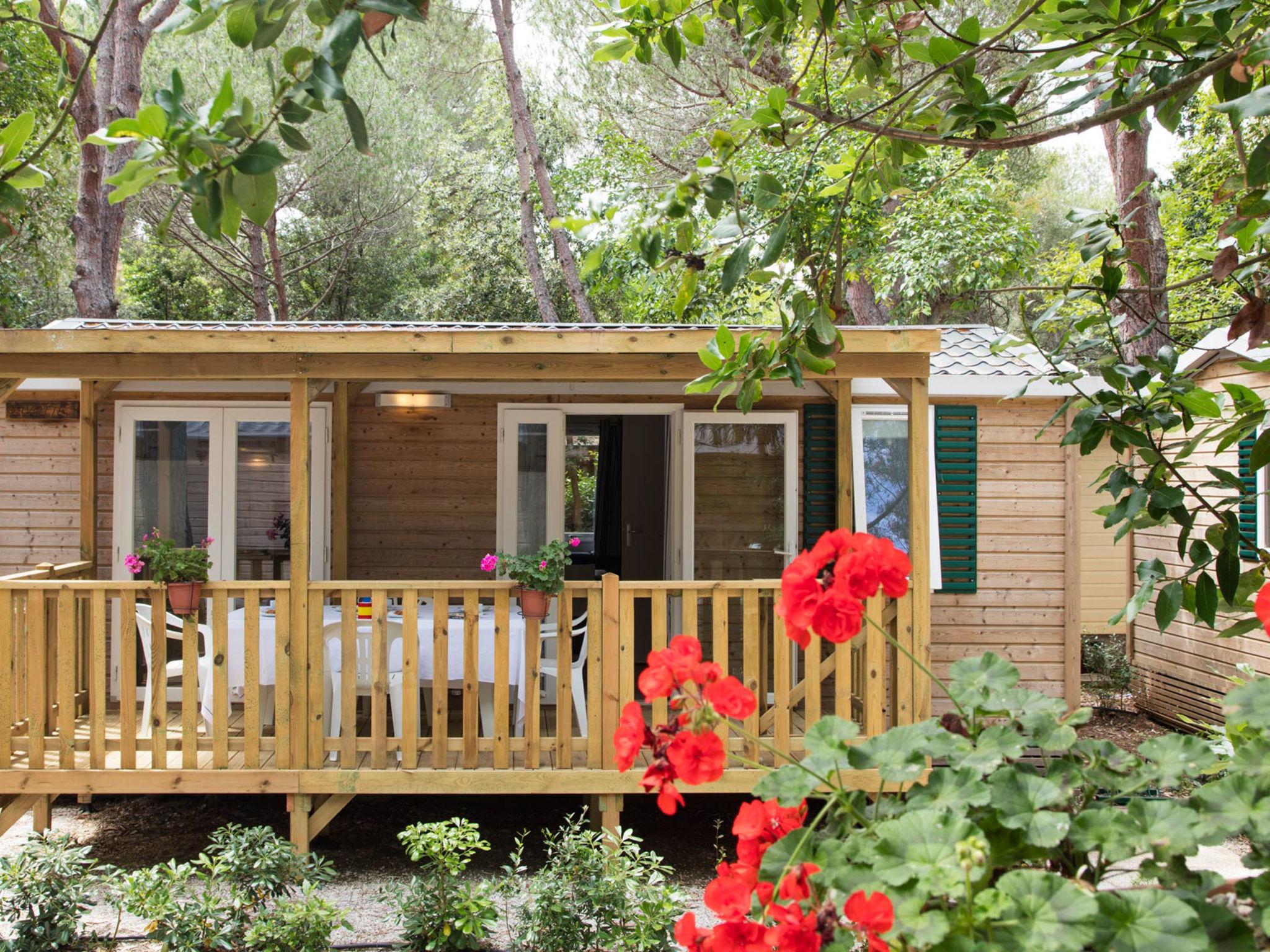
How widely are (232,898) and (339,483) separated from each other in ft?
10.8

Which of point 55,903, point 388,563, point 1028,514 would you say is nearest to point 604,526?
point 388,563

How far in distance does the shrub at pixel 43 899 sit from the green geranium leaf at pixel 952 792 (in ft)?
12.2

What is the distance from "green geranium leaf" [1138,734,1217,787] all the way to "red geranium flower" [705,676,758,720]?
1.57 ft

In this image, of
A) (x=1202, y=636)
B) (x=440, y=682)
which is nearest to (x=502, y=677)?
(x=440, y=682)

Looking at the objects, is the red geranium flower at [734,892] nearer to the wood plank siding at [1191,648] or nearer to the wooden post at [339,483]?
the wooden post at [339,483]

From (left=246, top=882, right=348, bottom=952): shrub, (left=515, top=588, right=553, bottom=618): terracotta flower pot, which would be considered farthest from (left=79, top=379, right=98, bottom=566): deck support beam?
(left=246, top=882, right=348, bottom=952): shrub

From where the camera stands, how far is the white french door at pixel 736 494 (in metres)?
6.40

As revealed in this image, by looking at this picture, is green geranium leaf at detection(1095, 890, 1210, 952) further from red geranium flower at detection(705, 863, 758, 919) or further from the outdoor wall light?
the outdoor wall light

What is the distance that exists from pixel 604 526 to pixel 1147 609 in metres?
4.91

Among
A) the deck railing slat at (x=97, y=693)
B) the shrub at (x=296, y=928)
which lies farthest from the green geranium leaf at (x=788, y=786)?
the deck railing slat at (x=97, y=693)

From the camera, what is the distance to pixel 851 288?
13812 mm

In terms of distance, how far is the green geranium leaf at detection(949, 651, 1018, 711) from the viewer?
1.26 m

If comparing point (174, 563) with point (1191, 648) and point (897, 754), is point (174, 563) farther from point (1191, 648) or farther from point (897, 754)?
point (1191, 648)

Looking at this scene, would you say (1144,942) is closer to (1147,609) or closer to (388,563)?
(388,563)
